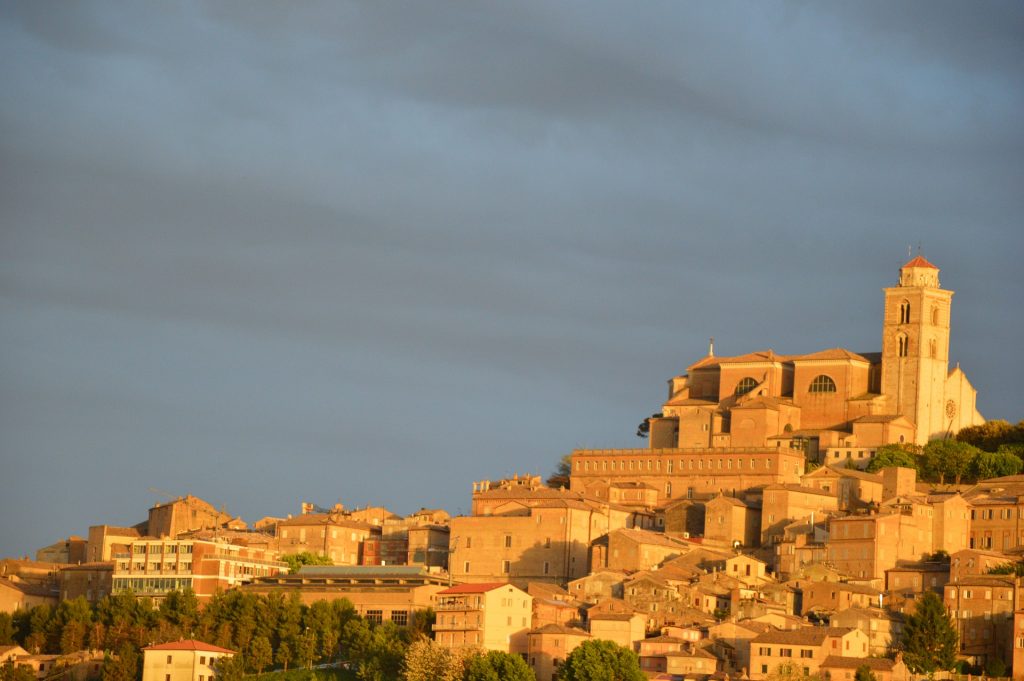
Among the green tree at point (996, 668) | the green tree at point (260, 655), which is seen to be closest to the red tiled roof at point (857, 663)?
the green tree at point (996, 668)

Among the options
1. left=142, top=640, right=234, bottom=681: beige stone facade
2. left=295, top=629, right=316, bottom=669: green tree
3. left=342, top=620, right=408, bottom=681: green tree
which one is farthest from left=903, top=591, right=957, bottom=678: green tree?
left=142, top=640, right=234, bottom=681: beige stone facade

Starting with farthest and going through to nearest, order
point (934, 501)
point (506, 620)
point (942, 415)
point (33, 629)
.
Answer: point (942, 415), point (33, 629), point (934, 501), point (506, 620)

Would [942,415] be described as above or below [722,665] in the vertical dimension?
above

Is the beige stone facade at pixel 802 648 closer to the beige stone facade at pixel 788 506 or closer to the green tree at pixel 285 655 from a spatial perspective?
the beige stone facade at pixel 788 506

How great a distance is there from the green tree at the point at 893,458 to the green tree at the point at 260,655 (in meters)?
29.5

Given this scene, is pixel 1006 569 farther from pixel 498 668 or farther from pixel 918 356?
pixel 918 356

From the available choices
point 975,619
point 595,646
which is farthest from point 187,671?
point 975,619

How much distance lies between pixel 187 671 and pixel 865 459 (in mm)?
33773

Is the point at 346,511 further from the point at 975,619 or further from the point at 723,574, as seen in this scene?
the point at 975,619

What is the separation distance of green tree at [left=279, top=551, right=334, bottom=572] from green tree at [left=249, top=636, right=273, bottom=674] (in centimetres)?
1266

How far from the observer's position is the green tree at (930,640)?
3287 inches

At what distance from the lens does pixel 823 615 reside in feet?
293

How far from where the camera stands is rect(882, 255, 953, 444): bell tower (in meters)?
110

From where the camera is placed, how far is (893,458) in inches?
4124
